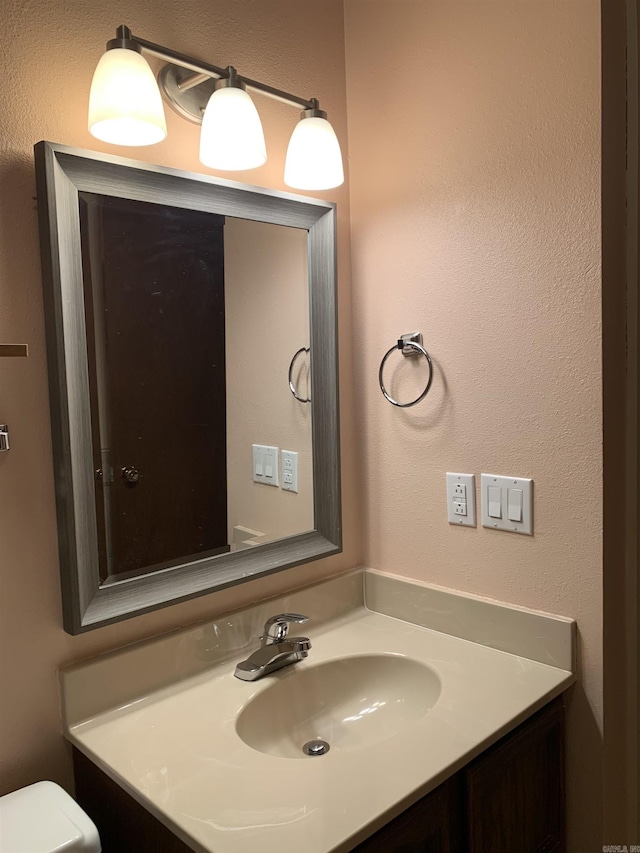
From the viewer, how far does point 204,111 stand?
1264 millimetres

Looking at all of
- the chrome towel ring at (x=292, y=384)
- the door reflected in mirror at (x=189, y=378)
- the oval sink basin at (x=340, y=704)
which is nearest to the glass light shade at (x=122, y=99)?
the door reflected in mirror at (x=189, y=378)

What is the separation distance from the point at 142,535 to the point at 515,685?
0.75 meters

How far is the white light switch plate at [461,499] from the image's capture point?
140cm

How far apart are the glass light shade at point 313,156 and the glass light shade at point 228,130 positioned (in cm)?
13

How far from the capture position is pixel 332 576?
1573 mm

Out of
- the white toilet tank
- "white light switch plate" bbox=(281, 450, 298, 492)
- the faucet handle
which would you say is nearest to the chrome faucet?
the faucet handle

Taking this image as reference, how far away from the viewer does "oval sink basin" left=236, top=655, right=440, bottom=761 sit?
1.22 meters

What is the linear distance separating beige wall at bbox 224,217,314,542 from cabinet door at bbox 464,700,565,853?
2.01 ft

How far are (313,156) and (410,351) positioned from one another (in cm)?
46

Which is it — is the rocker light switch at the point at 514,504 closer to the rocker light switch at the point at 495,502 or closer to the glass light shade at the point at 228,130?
the rocker light switch at the point at 495,502

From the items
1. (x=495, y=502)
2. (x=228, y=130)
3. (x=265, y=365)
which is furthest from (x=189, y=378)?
(x=495, y=502)

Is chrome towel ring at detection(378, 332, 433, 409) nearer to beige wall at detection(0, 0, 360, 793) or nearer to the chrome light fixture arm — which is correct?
the chrome light fixture arm

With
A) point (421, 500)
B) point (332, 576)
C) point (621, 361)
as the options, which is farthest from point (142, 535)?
point (621, 361)

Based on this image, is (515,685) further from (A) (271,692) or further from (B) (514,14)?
(B) (514,14)
